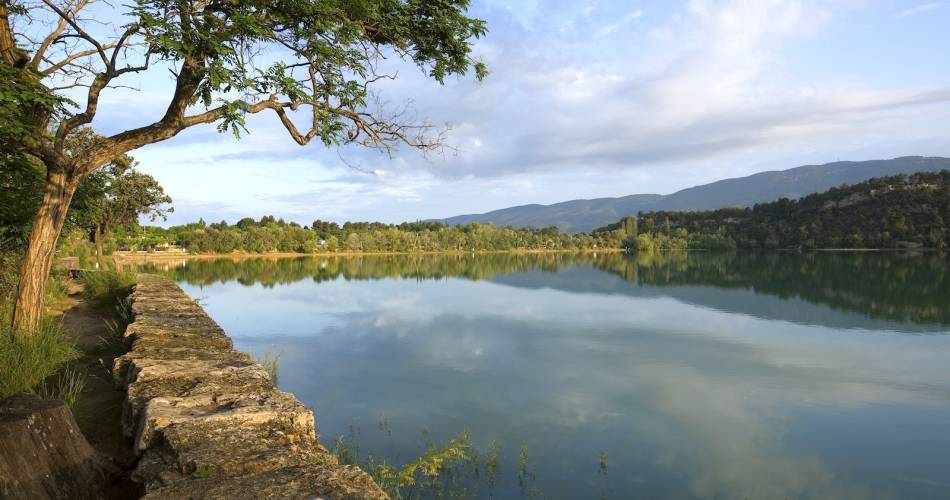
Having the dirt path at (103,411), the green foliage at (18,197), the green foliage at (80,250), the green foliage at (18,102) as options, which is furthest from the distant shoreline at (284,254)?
the green foliage at (18,102)

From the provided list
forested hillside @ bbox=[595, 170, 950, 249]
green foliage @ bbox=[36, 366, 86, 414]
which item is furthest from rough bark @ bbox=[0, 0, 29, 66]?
forested hillside @ bbox=[595, 170, 950, 249]

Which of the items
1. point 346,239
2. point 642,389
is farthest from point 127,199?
point 346,239

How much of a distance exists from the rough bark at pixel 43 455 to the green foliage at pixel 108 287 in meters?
9.91

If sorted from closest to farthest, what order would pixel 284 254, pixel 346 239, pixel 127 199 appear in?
pixel 127 199 → pixel 284 254 → pixel 346 239

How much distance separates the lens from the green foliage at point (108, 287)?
11977 millimetres

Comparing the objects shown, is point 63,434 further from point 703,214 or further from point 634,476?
point 703,214

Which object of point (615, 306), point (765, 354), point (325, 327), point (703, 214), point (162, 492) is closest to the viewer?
point (162, 492)

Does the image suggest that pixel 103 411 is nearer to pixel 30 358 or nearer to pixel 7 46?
pixel 30 358

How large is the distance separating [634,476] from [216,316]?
17.3 meters

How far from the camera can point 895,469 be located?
7207 mm

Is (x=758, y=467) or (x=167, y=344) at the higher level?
(x=167, y=344)

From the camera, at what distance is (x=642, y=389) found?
10852 millimetres

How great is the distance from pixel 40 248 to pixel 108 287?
25.9 ft

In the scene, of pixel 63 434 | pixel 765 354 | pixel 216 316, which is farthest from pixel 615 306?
pixel 63 434
